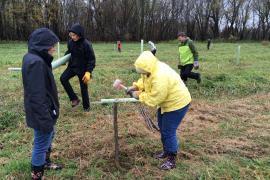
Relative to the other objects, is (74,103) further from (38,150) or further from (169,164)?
(38,150)

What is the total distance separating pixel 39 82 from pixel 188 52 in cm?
634

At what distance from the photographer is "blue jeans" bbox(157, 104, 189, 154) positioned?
4438 millimetres

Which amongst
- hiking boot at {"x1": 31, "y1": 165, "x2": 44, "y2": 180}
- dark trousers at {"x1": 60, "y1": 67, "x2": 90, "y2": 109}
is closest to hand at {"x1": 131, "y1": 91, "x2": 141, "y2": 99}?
hiking boot at {"x1": 31, "y1": 165, "x2": 44, "y2": 180}

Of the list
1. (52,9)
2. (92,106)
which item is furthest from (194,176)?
(52,9)

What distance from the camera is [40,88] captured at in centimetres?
373

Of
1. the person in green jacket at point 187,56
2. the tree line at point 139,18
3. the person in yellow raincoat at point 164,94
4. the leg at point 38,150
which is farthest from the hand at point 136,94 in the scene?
the tree line at point 139,18

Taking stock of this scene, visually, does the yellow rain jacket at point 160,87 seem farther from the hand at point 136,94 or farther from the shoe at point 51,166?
the shoe at point 51,166

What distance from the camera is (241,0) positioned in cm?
3891

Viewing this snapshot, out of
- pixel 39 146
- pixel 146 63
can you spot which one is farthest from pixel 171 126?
pixel 39 146

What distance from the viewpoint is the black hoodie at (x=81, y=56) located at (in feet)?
21.9

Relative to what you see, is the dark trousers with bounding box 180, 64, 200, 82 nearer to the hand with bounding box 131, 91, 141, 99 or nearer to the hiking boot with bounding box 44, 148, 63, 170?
the hand with bounding box 131, 91, 141, 99

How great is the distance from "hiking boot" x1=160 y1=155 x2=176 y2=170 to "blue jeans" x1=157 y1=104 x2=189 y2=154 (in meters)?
0.09

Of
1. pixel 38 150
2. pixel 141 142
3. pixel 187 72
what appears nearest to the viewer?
pixel 38 150

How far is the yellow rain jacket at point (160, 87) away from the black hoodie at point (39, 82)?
97 centimetres
